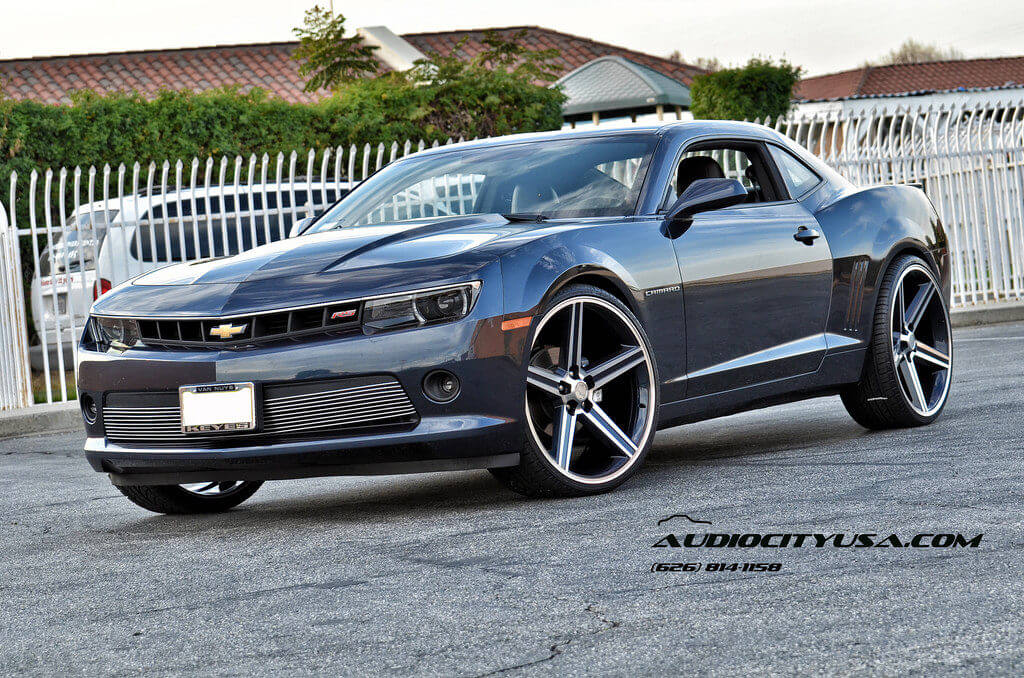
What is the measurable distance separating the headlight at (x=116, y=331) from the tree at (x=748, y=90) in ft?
52.4

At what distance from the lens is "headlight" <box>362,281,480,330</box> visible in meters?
5.07

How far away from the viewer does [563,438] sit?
5.34m

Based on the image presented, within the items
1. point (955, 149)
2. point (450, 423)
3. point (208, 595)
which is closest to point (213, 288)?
point (450, 423)

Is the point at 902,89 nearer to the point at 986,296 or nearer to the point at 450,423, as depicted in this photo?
the point at 986,296

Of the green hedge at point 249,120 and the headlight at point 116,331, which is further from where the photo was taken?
the green hedge at point 249,120

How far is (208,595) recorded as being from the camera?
4207 mm

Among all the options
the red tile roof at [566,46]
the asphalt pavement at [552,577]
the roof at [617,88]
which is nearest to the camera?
the asphalt pavement at [552,577]

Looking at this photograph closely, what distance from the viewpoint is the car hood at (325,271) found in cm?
510

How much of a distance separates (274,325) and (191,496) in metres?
1.21

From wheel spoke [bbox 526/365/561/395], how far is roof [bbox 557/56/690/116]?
2396 centimetres

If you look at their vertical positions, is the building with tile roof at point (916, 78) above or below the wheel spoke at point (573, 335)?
above

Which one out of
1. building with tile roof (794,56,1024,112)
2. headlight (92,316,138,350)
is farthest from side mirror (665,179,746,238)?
building with tile roof (794,56,1024,112)

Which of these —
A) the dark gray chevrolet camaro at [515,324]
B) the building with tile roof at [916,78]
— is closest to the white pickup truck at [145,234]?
the dark gray chevrolet camaro at [515,324]

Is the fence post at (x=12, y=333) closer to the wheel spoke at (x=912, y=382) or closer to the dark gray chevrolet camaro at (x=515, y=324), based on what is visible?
the dark gray chevrolet camaro at (x=515, y=324)
